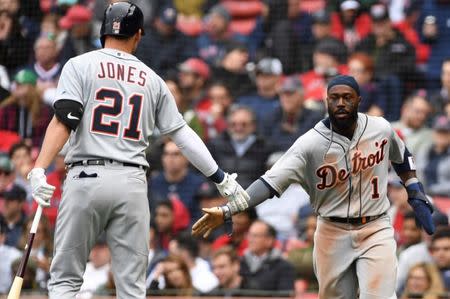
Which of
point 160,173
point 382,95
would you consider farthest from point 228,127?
point 382,95

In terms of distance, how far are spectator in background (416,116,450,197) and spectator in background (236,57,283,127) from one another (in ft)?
6.68

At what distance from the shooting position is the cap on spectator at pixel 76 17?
14.2m

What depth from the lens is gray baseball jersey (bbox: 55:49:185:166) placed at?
6.63 metres

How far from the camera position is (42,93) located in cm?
1351

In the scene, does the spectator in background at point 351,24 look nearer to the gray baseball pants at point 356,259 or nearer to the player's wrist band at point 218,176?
the gray baseball pants at point 356,259

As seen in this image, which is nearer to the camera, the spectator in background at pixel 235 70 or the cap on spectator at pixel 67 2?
the spectator in background at pixel 235 70

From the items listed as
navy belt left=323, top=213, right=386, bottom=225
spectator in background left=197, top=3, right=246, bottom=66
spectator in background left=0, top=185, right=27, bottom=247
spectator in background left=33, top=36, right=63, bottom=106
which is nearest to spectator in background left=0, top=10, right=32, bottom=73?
spectator in background left=33, top=36, right=63, bottom=106

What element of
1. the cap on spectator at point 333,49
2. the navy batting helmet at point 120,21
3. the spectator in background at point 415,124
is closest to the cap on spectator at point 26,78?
the cap on spectator at point 333,49

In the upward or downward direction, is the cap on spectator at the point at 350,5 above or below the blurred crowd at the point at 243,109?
above

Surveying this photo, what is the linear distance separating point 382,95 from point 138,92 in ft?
21.0

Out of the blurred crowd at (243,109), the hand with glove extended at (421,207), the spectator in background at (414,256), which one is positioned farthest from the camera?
the blurred crowd at (243,109)

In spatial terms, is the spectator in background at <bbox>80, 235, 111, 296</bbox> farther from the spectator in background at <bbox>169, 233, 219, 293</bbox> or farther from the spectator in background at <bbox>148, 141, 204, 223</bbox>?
the spectator in background at <bbox>148, 141, 204, 223</bbox>

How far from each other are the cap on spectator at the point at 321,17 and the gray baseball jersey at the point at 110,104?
727 cm

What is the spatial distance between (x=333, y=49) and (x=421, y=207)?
6084mm
